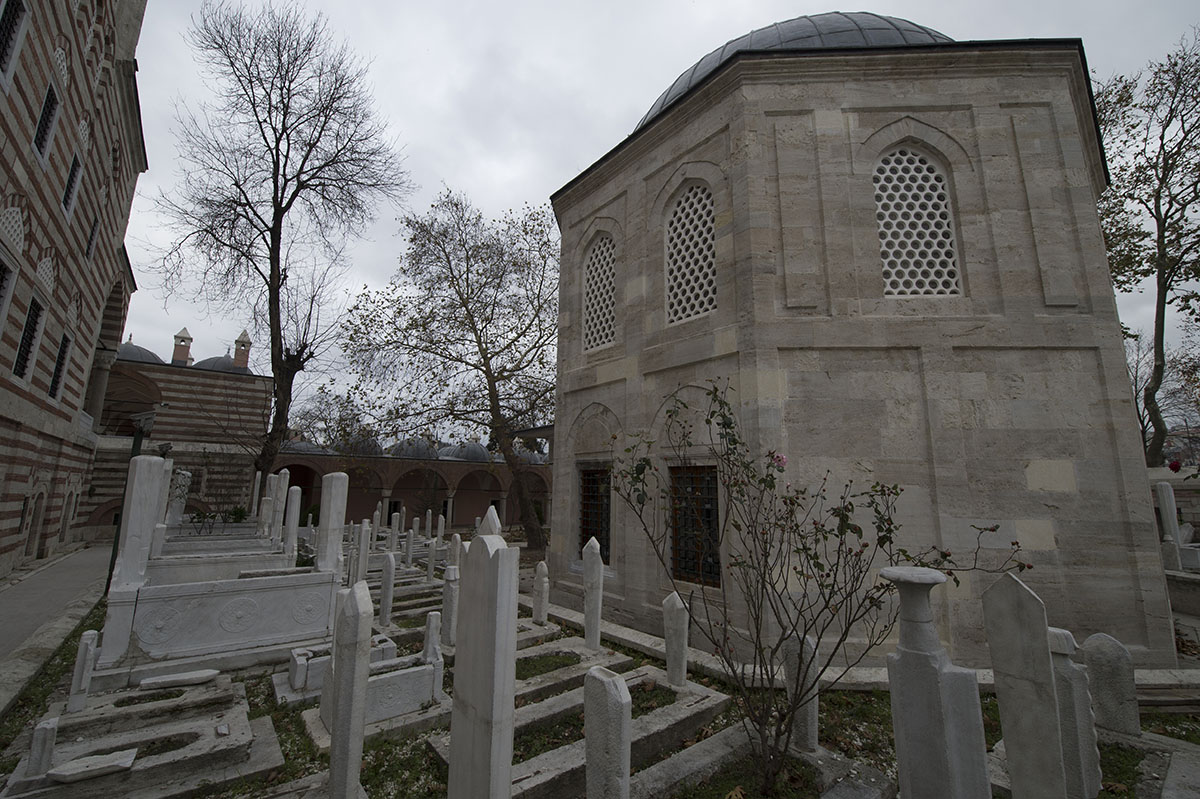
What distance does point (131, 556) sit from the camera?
5.54 meters

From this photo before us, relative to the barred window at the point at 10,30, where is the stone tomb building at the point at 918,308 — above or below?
below

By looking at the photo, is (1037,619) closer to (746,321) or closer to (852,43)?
(746,321)

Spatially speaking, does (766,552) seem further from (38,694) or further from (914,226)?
(38,694)

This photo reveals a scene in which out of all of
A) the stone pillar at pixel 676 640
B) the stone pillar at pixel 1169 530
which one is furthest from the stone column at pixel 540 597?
the stone pillar at pixel 1169 530

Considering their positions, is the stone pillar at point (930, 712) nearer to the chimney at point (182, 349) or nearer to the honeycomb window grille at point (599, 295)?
the honeycomb window grille at point (599, 295)

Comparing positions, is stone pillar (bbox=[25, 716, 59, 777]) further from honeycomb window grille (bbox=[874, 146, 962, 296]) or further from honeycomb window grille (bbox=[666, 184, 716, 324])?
honeycomb window grille (bbox=[874, 146, 962, 296])

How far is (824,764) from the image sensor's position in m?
3.54

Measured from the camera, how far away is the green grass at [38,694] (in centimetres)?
404

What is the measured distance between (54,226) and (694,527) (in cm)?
1390

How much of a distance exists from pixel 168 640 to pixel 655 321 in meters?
7.23

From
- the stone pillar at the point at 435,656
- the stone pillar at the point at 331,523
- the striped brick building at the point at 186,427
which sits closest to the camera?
the stone pillar at the point at 435,656

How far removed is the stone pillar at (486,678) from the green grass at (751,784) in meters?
1.69

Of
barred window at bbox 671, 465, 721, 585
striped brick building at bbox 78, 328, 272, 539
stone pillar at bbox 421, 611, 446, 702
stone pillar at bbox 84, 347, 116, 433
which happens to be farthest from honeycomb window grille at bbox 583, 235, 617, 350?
stone pillar at bbox 84, 347, 116, 433

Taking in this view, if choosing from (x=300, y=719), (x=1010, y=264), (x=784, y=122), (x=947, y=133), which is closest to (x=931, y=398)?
(x=1010, y=264)
